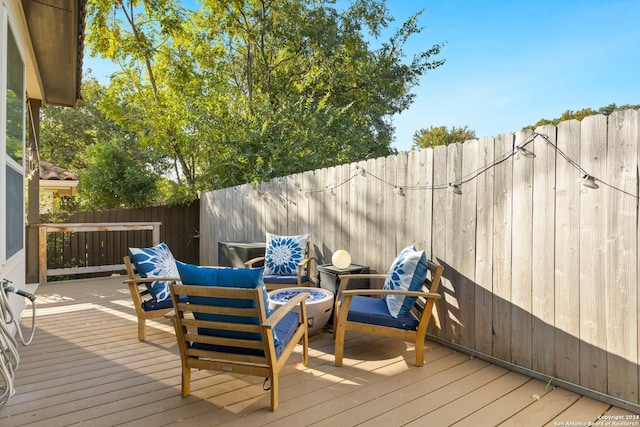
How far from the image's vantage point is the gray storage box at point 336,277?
3.88 m

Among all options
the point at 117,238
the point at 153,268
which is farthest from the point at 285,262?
the point at 117,238

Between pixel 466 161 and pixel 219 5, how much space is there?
367 inches

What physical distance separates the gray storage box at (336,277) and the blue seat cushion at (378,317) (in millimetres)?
651

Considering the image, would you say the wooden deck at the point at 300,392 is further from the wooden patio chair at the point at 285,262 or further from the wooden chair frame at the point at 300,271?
the wooden patio chair at the point at 285,262

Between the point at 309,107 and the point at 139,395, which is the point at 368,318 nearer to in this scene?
the point at 139,395

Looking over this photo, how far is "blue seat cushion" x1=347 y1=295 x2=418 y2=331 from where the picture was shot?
117 inches

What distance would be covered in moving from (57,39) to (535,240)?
5.05 meters

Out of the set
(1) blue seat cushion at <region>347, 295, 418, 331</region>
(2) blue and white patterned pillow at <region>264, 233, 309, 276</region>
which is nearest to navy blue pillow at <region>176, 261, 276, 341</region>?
(1) blue seat cushion at <region>347, 295, 418, 331</region>

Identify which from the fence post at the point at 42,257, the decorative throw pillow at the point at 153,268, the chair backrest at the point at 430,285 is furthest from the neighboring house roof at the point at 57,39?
the chair backrest at the point at 430,285

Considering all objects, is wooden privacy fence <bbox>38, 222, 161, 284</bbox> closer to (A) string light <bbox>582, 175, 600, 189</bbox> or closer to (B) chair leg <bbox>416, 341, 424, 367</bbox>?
(B) chair leg <bbox>416, 341, 424, 367</bbox>

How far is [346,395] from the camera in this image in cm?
246

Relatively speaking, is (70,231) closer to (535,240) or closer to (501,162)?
(501,162)

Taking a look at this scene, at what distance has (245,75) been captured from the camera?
38.2 feet

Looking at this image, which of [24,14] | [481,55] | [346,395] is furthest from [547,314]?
[481,55]
